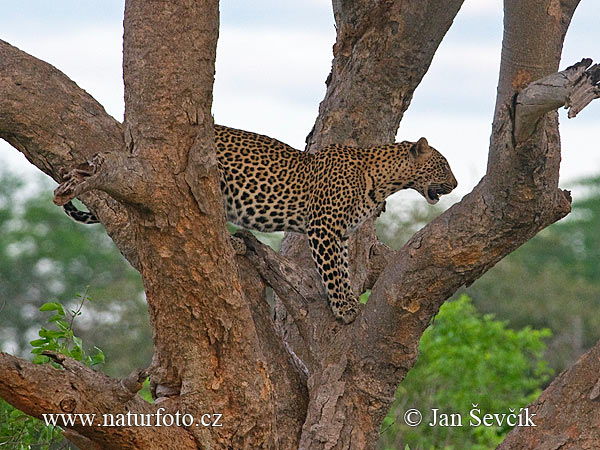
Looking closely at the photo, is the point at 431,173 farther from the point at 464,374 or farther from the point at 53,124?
the point at 464,374

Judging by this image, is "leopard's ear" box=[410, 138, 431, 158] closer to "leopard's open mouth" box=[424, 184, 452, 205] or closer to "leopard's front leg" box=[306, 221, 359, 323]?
"leopard's open mouth" box=[424, 184, 452, 205]

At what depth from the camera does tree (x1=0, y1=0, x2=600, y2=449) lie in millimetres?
4215

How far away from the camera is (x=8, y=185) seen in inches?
1068

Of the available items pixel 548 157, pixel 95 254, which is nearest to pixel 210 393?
pixel 548 157

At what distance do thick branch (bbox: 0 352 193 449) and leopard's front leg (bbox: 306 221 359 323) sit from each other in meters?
1.78

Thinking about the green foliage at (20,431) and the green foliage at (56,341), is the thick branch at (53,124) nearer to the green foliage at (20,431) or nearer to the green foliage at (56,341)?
the green foliage at (56,341)

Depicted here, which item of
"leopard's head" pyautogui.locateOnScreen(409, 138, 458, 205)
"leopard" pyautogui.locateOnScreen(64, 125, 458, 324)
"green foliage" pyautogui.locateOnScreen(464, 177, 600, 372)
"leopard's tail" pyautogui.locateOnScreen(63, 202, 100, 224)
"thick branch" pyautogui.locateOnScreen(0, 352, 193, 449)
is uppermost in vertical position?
"green foliage" pyautogui.locateOnScreen(464, 177, 600, 372)

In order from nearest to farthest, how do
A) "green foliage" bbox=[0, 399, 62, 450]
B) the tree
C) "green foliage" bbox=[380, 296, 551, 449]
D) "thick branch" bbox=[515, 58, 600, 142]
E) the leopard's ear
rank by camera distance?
1. "thick branch" bbox=[515, 58, 600, 142]
2. the tree
3. "green foliage" bbox=[0, 399, 62, 450]
4. the leopard's ear
5. "green foliage" bbox=[380, 296, 551, 449]

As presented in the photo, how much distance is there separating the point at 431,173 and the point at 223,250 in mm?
2912

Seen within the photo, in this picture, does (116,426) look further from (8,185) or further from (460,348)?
(8,185)

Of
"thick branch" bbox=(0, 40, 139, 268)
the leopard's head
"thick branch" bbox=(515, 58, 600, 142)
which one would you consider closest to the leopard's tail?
"thick branch" bbox=(0, 40, 139, 268)

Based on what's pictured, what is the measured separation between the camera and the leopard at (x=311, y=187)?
644 cm

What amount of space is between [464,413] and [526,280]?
44.8 feet

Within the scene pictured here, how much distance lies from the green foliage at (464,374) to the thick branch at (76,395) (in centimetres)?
721
